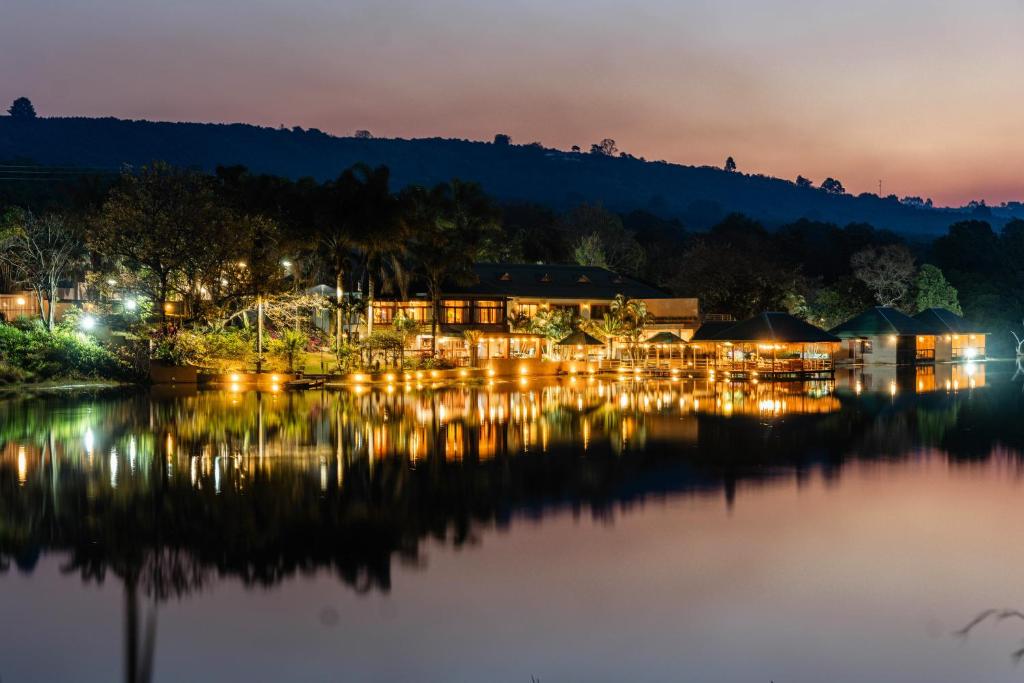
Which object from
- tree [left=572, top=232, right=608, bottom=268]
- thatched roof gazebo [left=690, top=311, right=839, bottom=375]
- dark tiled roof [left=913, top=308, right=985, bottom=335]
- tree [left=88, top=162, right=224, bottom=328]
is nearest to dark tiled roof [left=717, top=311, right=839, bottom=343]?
thatched roof gazebo [left=690, top=311, right=839, bottom=375]

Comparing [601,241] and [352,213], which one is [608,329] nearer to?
[352,213]

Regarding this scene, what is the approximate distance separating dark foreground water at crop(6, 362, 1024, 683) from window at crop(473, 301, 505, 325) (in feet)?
105

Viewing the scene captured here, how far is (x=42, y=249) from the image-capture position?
5069cm

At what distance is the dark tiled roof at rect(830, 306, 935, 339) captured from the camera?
70.1 metres

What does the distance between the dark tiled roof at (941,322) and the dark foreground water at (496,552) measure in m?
45.2

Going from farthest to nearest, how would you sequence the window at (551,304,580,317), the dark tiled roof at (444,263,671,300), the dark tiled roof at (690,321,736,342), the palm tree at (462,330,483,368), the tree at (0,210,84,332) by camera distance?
the dark tiled roof at (444,263,671,300)
the window at (551,304,580,317)
the dark tiled roof at (690,321,736,342)
the palm tree at (462,330,483,368)
the tree at (0,210,84,332)

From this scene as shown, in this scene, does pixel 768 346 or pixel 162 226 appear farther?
pixel 768 346

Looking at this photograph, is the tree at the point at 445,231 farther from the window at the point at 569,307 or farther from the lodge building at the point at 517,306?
the window at the point at 569,307

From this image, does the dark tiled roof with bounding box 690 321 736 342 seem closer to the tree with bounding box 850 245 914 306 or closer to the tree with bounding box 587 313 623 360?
the tree with bounding box 587 313 623 360

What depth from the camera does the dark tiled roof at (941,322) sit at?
7403cm

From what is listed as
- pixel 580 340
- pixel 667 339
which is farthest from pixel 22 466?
pixel 667 339

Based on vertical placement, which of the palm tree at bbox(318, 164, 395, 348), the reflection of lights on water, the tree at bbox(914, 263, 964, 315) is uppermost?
the palm tree at bbox(318, 164, 395, 348)

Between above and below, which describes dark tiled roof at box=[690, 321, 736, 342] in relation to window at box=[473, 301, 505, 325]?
below

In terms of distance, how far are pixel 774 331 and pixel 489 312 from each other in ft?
53.3
